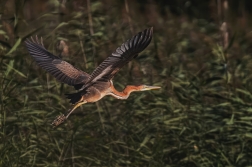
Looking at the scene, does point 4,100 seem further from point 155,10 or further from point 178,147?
point 155,10

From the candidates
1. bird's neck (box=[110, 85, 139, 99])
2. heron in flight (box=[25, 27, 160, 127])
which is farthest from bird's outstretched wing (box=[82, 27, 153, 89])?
bird's neck (box=[110, 85, 139, 99])

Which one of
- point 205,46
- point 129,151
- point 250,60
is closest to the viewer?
point 129,151

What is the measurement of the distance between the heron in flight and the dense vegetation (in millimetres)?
306

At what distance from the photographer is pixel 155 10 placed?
51.9 feet

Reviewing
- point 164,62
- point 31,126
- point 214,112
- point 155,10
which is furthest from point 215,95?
point 155,10

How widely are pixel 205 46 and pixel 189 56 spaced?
89 centimetres

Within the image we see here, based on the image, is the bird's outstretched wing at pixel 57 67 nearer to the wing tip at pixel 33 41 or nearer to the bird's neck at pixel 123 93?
the wing tip at pixel 33 41

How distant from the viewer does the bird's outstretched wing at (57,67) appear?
7.30 m

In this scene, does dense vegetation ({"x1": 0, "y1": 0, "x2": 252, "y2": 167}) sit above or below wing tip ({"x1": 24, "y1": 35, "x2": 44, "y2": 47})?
below

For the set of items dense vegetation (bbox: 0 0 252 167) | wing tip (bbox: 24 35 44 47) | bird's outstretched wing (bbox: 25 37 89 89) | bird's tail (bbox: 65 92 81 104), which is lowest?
dense vegetation (bbox: 0 0 252 167)

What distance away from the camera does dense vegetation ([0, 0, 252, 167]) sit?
8055mm

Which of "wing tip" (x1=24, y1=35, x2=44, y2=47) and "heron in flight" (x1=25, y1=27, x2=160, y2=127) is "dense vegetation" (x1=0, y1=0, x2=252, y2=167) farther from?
"heron in flight" (x1=25, y1=27, x2=160, y2=127)

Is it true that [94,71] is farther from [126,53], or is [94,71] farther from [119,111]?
[119,111]

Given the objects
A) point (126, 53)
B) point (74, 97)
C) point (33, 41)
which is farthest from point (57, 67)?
point (126, 53)
